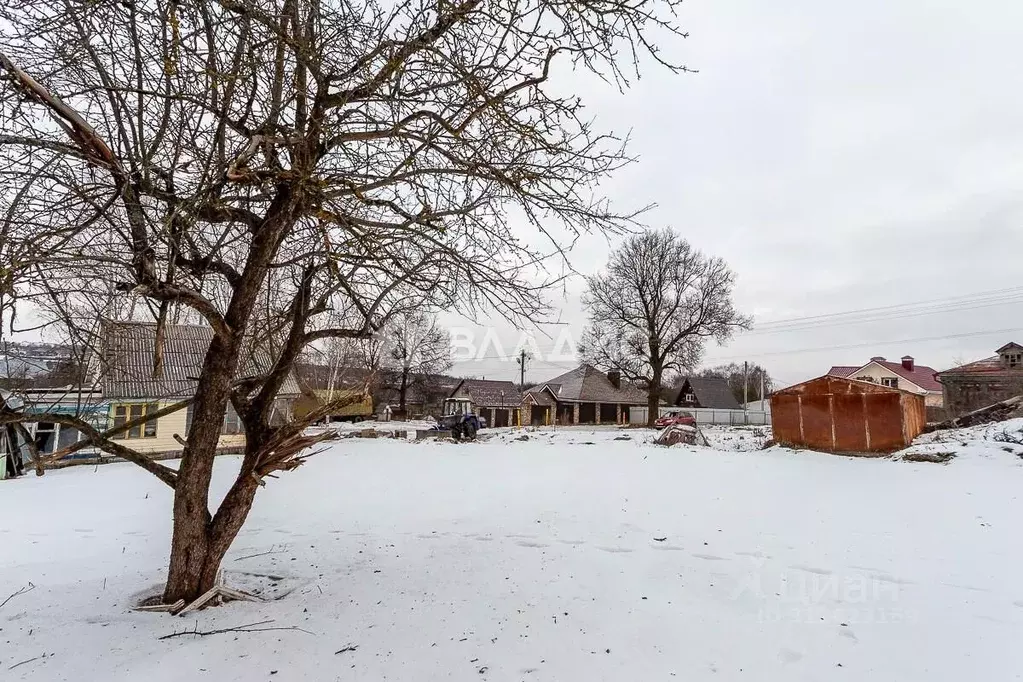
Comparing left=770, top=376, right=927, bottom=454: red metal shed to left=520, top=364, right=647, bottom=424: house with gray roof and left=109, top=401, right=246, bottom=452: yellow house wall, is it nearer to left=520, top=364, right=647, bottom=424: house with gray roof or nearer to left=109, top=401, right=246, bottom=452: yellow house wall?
left=109, top=401, right=246, bottom=452: yellow house wall

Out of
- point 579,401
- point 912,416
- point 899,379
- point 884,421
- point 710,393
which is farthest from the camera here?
point 710,393

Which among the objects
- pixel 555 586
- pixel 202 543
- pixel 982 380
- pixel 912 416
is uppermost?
pixel 982 380

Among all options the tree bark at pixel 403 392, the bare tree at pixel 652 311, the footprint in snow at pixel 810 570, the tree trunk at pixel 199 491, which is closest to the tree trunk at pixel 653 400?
the bare tree at pixel 652 311

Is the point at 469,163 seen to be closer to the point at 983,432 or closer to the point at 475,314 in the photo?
the point at 475,314

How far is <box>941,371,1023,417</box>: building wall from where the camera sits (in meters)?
21.5

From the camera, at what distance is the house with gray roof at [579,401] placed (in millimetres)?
35344

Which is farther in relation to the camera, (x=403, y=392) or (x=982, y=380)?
(x=403, y=392)

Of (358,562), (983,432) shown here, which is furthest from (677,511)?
(983,432)

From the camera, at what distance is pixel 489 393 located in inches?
1421

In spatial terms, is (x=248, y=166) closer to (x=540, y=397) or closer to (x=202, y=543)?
(x=202, y=543)

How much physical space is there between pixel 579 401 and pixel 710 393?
42.8 feet

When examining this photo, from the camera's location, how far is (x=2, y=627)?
3.07 meters

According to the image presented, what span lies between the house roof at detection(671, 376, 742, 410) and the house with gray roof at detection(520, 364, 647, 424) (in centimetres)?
728

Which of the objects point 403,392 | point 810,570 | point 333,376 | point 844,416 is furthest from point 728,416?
point 810,570
